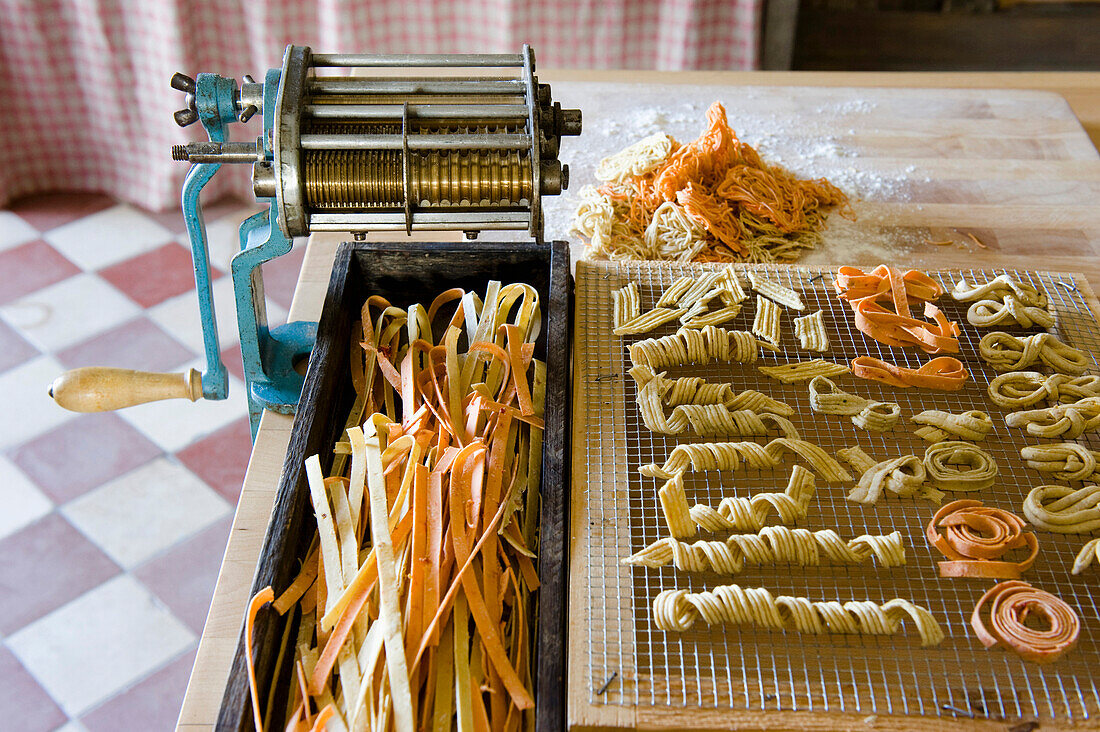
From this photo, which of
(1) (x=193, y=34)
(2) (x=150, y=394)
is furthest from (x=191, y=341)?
(2) (x=150, y=394)

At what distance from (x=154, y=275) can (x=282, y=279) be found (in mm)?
→ 520

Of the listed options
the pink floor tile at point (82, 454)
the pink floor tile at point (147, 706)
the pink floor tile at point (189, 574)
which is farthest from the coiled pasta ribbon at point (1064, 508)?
the pink floor tile at point (82, 454)

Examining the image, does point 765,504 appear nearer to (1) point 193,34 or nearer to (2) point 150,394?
(2) point 150,394

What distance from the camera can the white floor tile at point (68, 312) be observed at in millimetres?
3535

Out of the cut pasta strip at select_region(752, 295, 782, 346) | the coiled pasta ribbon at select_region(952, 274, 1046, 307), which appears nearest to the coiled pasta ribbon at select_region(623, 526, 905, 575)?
the cut pasta strip at select_region(752, 295, 782, 346)

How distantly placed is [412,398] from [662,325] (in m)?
0.47

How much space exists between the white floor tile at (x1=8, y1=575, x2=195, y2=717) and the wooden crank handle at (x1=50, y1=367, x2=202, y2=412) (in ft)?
3.95

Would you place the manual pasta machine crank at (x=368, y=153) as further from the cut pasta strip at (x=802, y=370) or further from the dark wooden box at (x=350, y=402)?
the cut pasta strip at (x=802, y=370)

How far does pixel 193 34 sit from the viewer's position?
151 inches

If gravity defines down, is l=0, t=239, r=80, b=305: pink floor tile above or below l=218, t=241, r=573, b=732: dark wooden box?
below

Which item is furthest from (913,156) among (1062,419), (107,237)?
→ (107,237)

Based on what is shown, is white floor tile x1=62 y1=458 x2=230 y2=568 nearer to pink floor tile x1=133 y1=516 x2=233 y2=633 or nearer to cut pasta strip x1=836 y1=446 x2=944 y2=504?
pink floor tile x1=133 y1=516 x2=233 y2=633

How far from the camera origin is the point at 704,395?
1.56 m

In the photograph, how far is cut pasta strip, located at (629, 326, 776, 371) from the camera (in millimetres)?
1621
